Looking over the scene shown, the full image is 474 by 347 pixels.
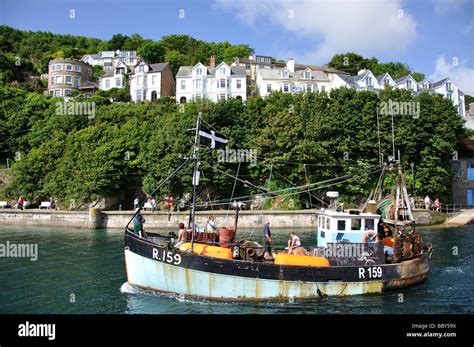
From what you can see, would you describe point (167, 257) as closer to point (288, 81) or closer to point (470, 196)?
point (470, 196)

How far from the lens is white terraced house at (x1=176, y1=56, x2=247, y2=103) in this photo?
7850 centimetres

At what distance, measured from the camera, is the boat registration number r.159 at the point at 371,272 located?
18203 millimetres

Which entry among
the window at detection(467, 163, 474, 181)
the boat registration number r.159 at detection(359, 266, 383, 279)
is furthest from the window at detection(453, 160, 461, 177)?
the boat registration number r.159 at detection(359, 266, 383, 279)

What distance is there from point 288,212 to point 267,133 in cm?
1272

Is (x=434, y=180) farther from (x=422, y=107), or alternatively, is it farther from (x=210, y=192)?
(x=210, y=192)

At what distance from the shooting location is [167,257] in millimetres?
17281

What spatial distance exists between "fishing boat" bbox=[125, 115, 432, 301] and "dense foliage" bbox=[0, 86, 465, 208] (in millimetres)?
27515

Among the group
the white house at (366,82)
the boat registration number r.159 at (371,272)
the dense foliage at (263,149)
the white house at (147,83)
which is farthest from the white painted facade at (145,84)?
the boat registration number r.159 at (371,272)

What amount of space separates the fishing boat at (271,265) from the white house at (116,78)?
74615 millimetres

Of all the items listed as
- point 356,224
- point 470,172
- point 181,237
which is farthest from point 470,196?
point 181,237

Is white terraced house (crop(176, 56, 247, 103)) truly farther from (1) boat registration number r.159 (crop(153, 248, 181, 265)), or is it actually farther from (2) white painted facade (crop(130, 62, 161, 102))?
(1) boat registration number r.159 (crop(153, 248, 181, 265))

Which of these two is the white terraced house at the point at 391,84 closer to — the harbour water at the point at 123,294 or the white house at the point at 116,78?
the white house at the point at 116,78

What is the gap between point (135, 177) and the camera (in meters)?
53.0

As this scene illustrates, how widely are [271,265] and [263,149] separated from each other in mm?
35628
